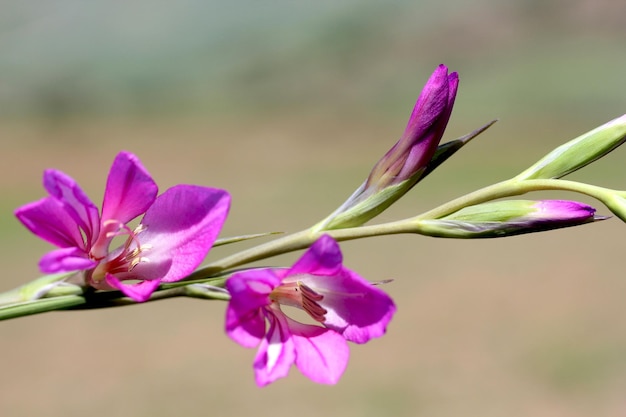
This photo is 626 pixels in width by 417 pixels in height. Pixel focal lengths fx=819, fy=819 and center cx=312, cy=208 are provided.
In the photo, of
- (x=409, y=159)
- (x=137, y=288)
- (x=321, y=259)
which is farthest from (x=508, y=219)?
(x=137, y=288)

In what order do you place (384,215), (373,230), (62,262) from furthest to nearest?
1. (384,215)
2. (373,230)
3. (62,262)

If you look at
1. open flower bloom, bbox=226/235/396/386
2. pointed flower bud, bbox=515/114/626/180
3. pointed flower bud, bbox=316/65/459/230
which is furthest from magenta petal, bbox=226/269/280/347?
pointed flower bud, bbox=515/114/626/180

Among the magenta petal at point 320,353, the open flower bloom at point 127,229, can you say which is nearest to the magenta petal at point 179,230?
the open flower bloom at point 127,229

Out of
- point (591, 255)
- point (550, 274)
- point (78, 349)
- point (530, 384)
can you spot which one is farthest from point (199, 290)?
point (591, 255)

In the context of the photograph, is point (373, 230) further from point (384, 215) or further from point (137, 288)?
point (384, 215)

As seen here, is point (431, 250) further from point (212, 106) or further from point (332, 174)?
point (212, 106)

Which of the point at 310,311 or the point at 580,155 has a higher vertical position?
the point at 580,155
